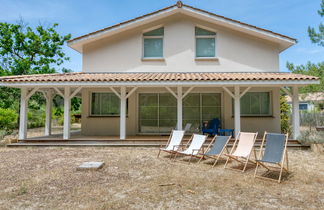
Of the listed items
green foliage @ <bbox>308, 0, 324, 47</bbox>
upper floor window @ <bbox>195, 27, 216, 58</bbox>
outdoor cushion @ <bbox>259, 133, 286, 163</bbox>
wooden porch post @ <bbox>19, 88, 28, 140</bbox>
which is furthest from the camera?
green foliage @ <bbox>308, 0, 324, 47</bbox>

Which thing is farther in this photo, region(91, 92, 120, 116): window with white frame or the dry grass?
region(91, 92, 120, 116): window with white frame

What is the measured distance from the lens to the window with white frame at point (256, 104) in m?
12.9

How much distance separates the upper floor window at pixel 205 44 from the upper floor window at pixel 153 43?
81.4 inches

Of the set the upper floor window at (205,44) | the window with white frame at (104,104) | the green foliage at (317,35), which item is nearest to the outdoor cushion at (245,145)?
the upper floor window at (205,44)

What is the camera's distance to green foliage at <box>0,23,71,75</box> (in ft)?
86.0

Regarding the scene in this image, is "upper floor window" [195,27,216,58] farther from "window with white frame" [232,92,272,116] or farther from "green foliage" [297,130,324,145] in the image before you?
"green foliage" [297,130,324,145]

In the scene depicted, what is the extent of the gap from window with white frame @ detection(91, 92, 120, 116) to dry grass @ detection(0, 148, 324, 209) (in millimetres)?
5349

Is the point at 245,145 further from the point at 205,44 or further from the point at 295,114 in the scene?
the point at 205,44

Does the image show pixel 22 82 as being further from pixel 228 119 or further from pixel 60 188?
pixel 228 119

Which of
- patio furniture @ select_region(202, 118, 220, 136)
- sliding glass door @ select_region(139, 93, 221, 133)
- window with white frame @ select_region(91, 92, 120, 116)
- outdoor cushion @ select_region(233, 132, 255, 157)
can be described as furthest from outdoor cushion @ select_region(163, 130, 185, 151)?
window with white frame @ select_region(91, 92, 120, 116)

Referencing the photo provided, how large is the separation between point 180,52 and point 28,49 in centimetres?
2223

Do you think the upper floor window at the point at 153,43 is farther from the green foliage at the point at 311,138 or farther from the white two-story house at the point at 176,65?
the green foliage at the point at 311,138

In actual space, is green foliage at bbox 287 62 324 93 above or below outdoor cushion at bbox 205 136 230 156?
above

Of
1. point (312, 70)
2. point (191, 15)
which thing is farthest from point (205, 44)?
point (312, 70)
